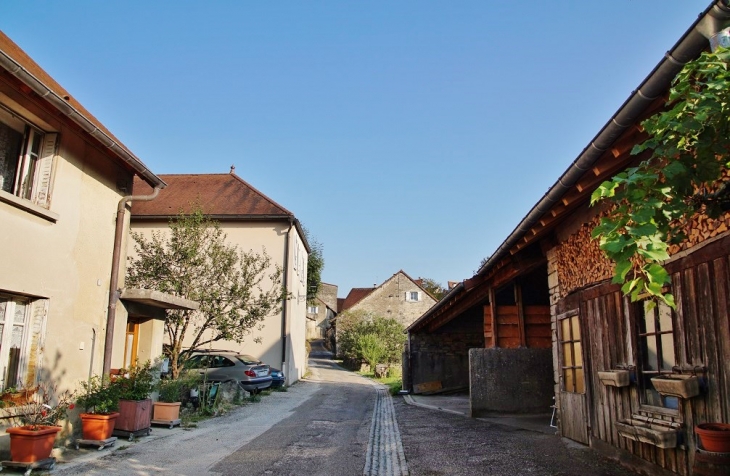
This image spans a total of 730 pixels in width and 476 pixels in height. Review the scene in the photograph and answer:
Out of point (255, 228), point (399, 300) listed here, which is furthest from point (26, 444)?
point (399, 300)

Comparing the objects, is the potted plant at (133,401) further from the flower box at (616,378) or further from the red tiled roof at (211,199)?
the red tiled roof at (211,199)

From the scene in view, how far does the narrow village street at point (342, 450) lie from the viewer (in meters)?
6.85

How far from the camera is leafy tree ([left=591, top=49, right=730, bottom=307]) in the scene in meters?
2.94

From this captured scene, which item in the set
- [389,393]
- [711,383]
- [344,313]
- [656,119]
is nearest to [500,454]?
[711,383]

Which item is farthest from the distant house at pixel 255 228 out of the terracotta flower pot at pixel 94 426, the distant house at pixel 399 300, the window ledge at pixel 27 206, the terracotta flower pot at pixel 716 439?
the distant house at pixel 399 300

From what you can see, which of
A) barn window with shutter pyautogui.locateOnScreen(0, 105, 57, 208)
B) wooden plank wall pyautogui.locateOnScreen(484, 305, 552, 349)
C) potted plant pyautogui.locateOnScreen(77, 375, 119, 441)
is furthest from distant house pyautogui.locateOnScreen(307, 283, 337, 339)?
barn window with shutter pyautogui.locateOnScreen(0, 105, 57, 208)

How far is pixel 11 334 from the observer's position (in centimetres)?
723

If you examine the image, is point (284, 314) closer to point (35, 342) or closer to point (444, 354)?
point (444, 354)

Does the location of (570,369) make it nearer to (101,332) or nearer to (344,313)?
(101,332)

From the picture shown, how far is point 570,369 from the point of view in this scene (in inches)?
342

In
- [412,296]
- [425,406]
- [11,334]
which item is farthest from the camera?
[412,296]

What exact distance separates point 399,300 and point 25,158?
40.0 meters

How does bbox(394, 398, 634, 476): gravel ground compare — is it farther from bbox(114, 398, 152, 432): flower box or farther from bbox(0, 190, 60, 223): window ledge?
bbox(0, 190, 60, 223): window ledge

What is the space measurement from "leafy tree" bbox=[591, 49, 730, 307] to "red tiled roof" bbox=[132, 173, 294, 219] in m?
19.2
